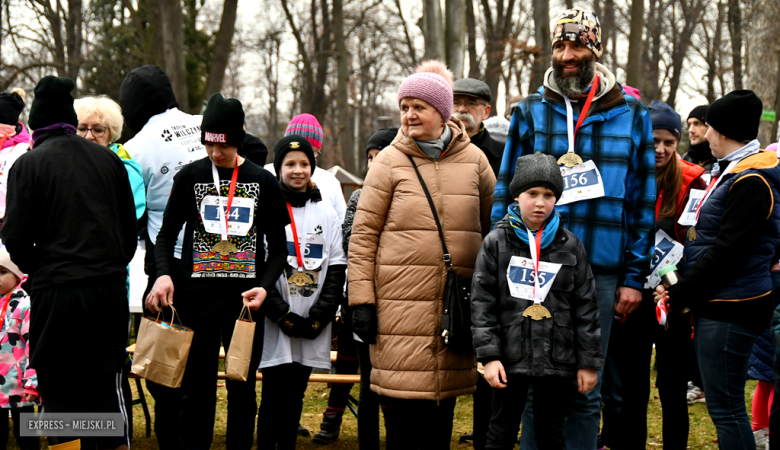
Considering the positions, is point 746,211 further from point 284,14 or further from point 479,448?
point 284,14

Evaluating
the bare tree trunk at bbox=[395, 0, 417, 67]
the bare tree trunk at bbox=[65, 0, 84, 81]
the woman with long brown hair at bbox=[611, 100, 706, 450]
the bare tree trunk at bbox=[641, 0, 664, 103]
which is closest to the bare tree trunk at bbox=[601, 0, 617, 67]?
the bare tree trunk at bbox=[641, 0, 664, 103]

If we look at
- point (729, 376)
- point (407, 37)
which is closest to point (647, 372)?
point (729, 376)

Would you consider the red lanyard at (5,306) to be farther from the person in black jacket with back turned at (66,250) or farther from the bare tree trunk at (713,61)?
the bare tree trunk at (713,61)

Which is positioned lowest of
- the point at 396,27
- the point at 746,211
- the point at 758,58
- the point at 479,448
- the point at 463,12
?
the point at 479,448

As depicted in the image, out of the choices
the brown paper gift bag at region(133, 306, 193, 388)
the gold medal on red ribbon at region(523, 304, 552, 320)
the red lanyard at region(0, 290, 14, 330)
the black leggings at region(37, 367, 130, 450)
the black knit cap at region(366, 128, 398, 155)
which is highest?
the black knit cap at region(366, 128, 398, 155)

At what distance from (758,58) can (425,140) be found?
9.04 meters

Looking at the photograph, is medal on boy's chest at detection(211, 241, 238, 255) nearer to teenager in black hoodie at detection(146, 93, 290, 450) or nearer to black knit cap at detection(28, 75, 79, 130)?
teenager in black hoodie at detection(146, 93, 290, 450)

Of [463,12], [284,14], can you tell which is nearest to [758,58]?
[463,12]

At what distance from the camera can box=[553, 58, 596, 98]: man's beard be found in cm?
376

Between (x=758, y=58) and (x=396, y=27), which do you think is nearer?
(x=758, y=58)

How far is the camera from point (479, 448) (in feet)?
15.3

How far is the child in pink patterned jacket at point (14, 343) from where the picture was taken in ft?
14.7

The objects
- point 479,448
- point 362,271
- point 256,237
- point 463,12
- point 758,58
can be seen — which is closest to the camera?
point 362,271

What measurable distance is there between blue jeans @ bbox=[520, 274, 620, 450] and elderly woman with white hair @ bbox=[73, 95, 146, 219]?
2.51 metres
